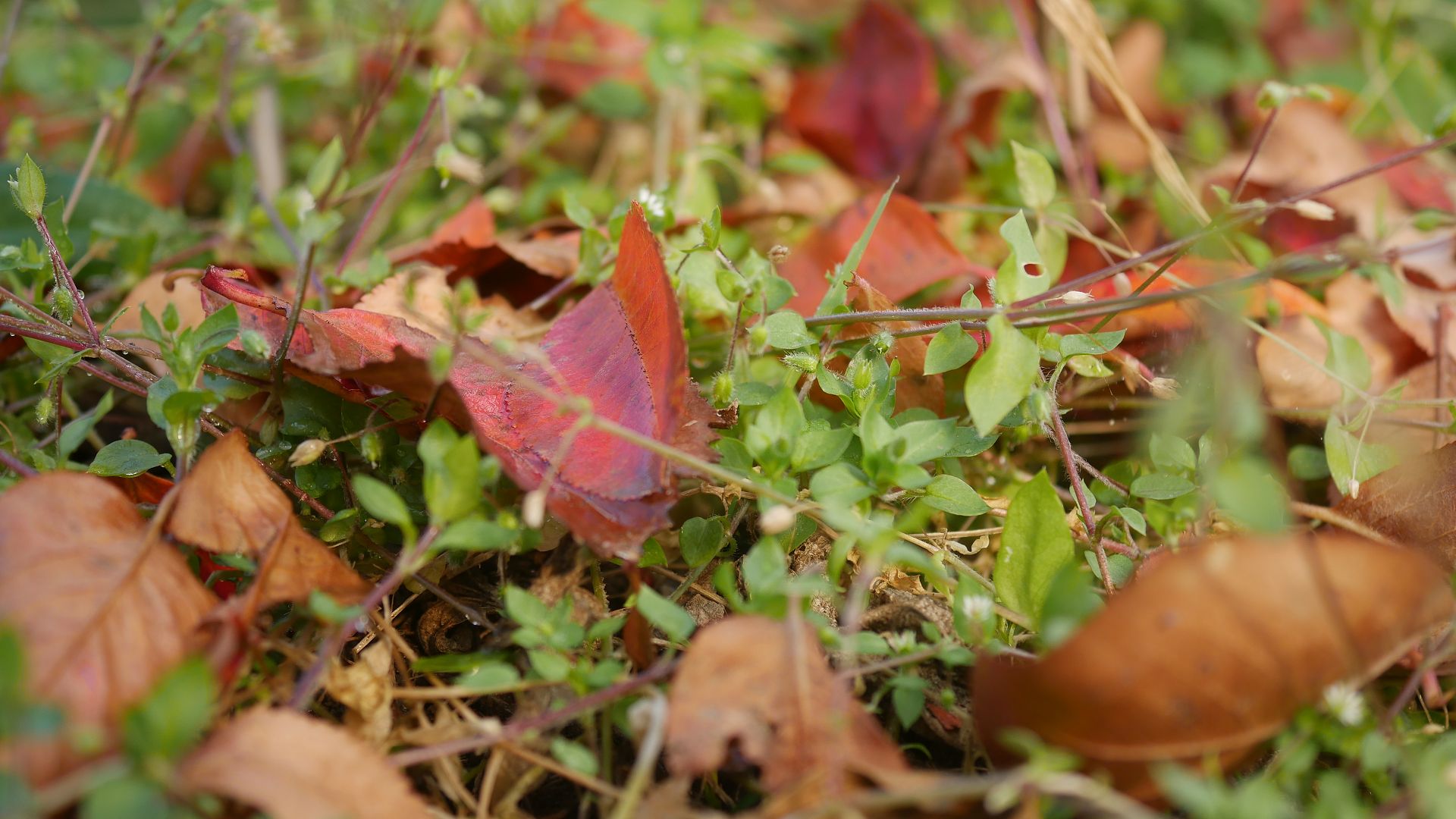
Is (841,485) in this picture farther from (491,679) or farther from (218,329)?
(218,329)

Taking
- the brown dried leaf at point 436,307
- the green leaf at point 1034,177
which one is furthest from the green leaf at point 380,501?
the green leaf at point 1034,177

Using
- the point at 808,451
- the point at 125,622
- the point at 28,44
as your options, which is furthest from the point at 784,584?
the point at 28,44

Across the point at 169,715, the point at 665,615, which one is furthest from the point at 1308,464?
the point at 169,715

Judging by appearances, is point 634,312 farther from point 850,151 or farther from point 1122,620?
point 850,151

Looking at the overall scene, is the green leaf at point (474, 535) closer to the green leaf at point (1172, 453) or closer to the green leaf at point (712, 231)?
the green leaf at point (712, 231)

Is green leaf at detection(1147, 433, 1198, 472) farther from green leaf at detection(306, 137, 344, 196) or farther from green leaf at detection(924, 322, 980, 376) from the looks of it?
green leaf at detection(306, 137, 344, 196)

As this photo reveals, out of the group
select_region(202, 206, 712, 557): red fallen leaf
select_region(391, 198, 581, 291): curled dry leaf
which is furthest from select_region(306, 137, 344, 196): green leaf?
select_region(202, 206, 712, 557): red fallen leaf
